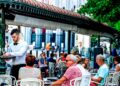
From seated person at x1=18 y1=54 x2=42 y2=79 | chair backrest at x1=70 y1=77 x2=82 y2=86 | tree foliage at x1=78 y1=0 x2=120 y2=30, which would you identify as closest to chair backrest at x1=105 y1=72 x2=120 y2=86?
seated person at x1=18 y1=54 x2=42 y2=79

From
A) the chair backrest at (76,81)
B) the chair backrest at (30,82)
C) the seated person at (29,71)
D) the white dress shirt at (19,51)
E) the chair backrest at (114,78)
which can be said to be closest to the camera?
the chair backrest at (30,82)

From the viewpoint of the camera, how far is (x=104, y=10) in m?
32.0

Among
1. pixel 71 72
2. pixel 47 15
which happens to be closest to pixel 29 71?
pixel 71 72

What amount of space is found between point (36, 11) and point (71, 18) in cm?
802

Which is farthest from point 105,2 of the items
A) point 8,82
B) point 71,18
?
point 8,82

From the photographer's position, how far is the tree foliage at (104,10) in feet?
102

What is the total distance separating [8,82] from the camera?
11336 millimetres

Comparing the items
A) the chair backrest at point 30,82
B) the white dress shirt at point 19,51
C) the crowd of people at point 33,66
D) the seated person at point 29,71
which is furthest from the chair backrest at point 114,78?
the chair backrest at point 30,82

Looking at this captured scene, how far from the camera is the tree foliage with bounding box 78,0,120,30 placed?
102ft

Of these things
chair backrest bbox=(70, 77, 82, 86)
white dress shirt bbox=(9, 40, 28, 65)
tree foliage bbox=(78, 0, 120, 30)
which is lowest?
chair backrest bbox=(70, 77, 82, 86)

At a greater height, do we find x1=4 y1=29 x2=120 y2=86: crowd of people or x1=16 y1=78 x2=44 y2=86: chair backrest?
x1=4 y1=29 x2=120 y2=86: crowd of people

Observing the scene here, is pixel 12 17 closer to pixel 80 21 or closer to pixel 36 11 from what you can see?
pixel 36 11

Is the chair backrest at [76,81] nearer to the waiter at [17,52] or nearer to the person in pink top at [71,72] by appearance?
the person in pink top at [71,72]

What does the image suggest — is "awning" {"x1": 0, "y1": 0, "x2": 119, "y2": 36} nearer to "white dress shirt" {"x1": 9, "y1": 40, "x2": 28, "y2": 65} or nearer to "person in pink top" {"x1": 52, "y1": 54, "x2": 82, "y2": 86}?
"white dress shirt" {"x1": 9, "y1": 40, "x2": 28, "y2": 65}
